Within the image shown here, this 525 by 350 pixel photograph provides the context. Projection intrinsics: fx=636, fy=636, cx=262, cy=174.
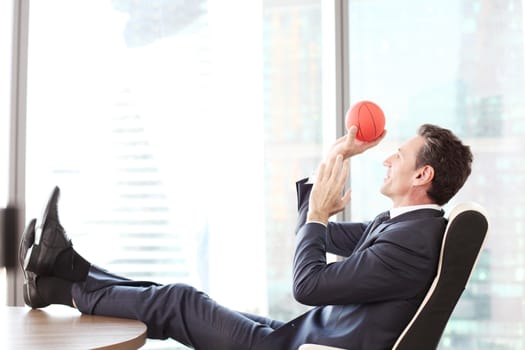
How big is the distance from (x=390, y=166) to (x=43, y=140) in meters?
1.89

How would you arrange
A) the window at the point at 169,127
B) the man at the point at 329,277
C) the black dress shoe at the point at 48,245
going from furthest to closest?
the window at the point at 169,127 → the black dress shoe at the point at 48,245 → the man at the point at 329,277

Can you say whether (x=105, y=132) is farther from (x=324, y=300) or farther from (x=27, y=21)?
(x=324, y=300)

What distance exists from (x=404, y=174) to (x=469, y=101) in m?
1.29

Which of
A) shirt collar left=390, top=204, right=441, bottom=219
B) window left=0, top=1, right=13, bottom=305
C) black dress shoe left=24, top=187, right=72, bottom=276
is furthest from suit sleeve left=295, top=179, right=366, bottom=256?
window left=0, top=1, right=13, bottom=305

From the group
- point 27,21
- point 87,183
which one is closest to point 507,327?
point 87,183

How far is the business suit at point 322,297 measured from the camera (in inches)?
72.4

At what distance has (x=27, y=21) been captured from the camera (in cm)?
316

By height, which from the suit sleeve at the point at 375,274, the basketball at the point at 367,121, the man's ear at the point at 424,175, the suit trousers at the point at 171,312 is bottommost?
the suit trousers at the point at 171,312

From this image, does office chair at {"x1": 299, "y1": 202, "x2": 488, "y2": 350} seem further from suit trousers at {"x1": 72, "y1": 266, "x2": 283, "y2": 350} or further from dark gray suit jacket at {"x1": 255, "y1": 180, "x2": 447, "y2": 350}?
suit trousers at {"x1": 72, "y1": 266, "x2": 283, "y2": 350}

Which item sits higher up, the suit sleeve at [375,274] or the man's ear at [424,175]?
the man's ear at [424,175]

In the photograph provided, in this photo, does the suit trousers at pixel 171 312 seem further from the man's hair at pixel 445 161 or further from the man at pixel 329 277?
the man's hair at pixel 445 161

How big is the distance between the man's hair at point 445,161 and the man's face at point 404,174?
0.03 meters

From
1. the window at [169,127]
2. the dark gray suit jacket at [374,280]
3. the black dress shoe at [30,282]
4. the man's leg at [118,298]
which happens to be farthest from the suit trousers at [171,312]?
the window at [169,127]

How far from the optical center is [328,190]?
2016mm
